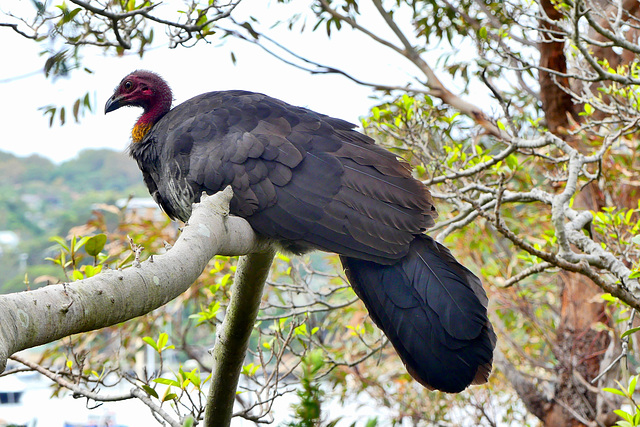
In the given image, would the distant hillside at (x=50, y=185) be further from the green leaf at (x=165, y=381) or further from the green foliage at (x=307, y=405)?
the green foliage at (x=307, y=405)

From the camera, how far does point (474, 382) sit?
2.31m

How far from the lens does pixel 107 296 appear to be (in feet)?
4.03

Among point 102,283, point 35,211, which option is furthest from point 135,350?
point 35,211

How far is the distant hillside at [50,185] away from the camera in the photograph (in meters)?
38.9

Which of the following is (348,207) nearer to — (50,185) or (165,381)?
(165,381)

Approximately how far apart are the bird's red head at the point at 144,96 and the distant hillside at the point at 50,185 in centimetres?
3488

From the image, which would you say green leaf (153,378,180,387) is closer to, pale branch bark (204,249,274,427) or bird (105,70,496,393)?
pale branch bark (204,249,274,427)

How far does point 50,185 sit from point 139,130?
1910 inches

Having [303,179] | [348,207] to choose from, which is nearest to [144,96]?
[303,179]

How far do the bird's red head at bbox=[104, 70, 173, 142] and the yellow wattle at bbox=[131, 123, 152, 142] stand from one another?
0.02 meters

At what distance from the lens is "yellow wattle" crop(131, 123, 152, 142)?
3309 mm

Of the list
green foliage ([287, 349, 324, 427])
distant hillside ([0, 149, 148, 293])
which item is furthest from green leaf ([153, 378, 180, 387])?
distant hillside ([0, 149, 148, 293])

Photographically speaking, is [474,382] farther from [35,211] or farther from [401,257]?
[35,211]

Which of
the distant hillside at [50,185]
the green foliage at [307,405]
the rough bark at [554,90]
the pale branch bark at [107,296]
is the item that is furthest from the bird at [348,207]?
the distant hillside at [50,185]
